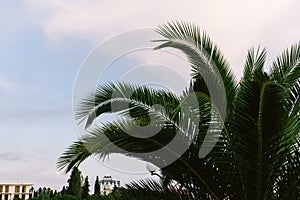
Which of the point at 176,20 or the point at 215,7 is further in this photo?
the point at 215,7

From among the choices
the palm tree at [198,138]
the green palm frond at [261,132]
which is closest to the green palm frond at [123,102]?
the palm tree at [198,138]

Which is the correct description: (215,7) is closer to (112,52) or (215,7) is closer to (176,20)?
(176,20)

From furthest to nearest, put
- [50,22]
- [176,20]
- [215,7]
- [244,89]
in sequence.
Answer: [50,22] < [215,7] < [176,20] < [244,89]

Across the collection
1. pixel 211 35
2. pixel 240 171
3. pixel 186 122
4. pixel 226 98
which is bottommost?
pixel 240 171

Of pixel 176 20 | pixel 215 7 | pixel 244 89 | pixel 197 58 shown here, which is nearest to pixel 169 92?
pixel 197 58

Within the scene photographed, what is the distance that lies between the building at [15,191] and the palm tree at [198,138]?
62.9ft

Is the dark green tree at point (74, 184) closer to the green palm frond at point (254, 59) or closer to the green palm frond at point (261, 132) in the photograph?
the green palm frond at point (254, 59)

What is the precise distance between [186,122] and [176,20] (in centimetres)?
139

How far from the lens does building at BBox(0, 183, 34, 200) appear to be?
23.5 metres

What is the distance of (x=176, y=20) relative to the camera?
5.87 m

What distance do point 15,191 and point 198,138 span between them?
2053 cm

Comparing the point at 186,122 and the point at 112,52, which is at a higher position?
the point at 112,52

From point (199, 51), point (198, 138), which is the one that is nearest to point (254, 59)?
point (199, 51)

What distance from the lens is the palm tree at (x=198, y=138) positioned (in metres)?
5.39
